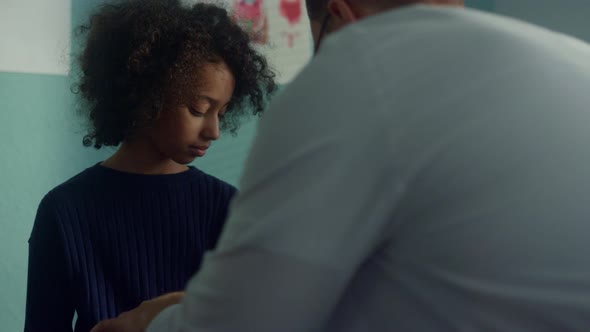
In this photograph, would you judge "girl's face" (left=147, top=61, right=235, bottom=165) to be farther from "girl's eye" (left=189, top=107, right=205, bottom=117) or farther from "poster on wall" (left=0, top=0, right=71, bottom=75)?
"poster on wall" (left=0, top=0, right=71, bottom=75)

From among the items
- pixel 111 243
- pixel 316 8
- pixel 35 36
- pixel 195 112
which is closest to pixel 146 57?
pixel 195 112

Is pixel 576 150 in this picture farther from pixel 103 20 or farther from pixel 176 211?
pixel 103 20

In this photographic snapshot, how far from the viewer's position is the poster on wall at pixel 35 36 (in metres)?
1.77

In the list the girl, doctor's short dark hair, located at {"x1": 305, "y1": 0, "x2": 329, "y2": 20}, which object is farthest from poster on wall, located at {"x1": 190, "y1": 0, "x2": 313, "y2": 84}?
doctor's short dark hair, located at {"x1": 305, "y1": 0, "x2": 329, "y2": 20}

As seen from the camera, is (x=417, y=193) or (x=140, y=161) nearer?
(x=417, y=193)

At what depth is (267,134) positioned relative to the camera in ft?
1.46

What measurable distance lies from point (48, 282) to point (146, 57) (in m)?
0.41

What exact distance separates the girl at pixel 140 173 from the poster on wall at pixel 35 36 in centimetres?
55

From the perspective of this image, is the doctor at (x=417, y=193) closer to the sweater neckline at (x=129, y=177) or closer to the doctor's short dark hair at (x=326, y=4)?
the doctor's short dark hair at (x=326, y=4)

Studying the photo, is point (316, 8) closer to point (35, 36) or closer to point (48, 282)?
point (48, 282)

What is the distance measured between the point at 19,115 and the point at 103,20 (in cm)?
Result: 66

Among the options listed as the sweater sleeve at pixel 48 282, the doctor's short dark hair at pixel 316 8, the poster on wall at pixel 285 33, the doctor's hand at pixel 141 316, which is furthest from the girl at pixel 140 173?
the poster on wall at pixel 285 33

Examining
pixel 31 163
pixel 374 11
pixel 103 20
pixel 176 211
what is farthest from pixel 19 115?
pixel 374 11

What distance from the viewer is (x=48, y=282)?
1.02m
